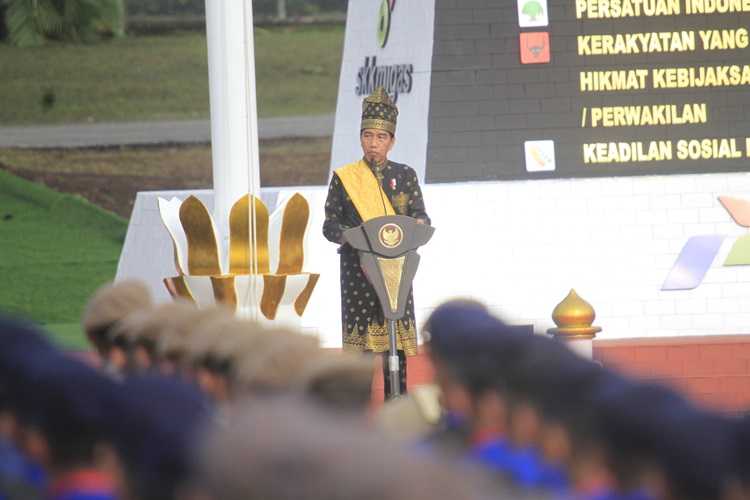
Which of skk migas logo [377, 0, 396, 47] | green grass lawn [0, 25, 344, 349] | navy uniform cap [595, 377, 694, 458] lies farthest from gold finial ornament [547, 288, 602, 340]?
green grass lawn [0, 25, 344, 349]

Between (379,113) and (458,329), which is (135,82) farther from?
(458,329)

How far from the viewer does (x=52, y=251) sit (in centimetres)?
2127

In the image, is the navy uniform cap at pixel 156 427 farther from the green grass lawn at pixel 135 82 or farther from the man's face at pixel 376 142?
the green grass lawn at pixel 135 82

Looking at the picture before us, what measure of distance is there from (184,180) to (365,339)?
19.0 m

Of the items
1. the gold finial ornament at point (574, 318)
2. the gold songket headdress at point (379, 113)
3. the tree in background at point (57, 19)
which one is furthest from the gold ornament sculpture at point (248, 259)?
the tree in background at point (57, 19)

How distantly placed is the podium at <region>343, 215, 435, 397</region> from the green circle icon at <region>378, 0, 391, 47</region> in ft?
13.0

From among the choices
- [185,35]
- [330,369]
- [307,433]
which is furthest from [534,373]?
[185,35]

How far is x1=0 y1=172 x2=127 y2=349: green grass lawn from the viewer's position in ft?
61.3

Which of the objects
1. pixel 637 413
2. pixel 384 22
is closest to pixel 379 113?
pixel 384 22

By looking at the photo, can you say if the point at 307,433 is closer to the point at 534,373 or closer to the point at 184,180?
the point at 534,373

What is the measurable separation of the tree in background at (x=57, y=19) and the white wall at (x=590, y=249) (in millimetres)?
19163

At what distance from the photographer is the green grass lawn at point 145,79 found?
2783cm

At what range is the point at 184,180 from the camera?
2572cm

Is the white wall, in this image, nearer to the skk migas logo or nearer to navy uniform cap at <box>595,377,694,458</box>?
the skk migas logo
